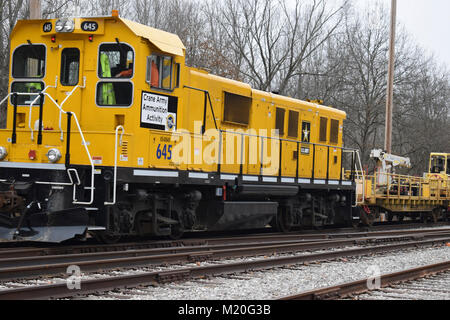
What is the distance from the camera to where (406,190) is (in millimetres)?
25453

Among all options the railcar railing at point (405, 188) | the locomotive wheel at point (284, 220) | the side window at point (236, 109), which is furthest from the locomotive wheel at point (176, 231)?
the railcar railing at point (405, 188)

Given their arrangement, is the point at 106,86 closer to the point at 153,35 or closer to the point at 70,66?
the point at 70,66

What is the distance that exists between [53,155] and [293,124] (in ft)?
25.6

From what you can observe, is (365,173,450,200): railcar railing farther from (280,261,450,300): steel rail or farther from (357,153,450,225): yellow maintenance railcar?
(280,261,450,300): steel rail

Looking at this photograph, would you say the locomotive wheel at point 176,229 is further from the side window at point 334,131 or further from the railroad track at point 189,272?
the side window at point 334,131

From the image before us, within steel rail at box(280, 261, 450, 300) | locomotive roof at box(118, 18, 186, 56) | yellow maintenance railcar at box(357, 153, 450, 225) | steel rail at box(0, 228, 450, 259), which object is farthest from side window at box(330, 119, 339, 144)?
steel rail at box(280, 261, 450, 300)

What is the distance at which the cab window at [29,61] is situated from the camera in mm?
11883

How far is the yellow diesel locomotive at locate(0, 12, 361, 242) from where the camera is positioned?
10.7 metres

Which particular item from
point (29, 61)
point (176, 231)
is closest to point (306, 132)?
point (176, 231)

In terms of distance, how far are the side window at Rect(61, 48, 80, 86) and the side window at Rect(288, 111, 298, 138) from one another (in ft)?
22.3

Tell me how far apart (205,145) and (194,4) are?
86.8 ft

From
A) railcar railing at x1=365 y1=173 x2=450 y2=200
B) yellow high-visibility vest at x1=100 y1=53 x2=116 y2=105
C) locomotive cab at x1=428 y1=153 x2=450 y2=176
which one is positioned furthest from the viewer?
locomotive cab at x1=428 y1=153 x2=450 y2=176

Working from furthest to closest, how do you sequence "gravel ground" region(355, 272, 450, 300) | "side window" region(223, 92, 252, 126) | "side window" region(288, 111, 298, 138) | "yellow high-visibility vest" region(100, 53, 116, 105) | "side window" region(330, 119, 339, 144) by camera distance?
1. "side window" region(330, 119, 339, 144)
2. "side window" region(288, 111, 298, 138)
3. "side window" region(223, 92, 252, 126)
4. "yellow high-visibility vest" region(100, 53, 116, 105)
5. "gravel ground" region(355, 272, 450, 300)
